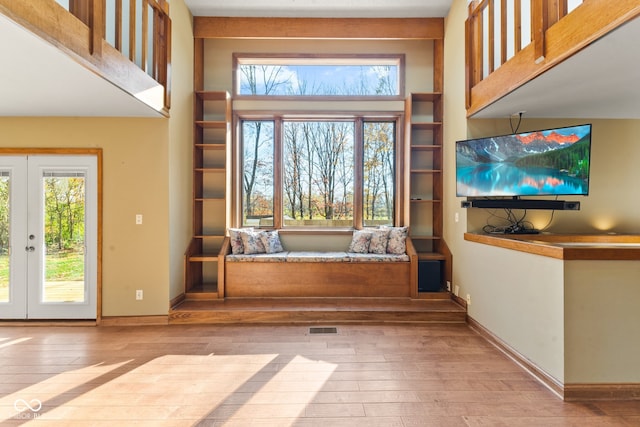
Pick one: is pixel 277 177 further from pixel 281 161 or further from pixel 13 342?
pixel 13 342

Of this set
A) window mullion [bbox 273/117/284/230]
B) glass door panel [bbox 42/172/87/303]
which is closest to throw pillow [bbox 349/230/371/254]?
window mullion [bbox 273/117/284/230]

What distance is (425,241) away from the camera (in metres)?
4.91

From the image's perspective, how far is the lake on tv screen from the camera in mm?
3181

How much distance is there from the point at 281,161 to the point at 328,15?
2.05 meters

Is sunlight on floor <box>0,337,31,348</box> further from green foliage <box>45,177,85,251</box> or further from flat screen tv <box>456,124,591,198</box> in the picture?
flat screen tv <box>456,124,591,198</box>

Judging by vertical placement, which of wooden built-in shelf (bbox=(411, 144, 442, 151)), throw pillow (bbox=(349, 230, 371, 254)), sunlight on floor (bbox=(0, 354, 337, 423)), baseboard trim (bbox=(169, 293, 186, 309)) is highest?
wooden built-in shelf (bbox=(411, 144, 442, 151))

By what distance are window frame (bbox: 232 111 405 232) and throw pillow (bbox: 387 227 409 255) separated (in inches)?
13.2

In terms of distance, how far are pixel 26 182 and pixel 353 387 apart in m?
4.13

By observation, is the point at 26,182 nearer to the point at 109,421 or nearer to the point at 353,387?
the point at 109,421

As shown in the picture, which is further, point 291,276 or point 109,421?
point 291,276

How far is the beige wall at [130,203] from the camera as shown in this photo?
3828 millimetres

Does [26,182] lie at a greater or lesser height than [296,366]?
greater

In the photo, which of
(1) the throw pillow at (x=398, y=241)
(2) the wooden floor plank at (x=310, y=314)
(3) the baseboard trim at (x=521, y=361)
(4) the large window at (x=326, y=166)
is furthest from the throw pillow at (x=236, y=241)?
(3) the baseboard trim at (x=521, y=361)

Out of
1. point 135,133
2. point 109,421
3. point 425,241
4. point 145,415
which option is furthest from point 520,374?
point 135,133
